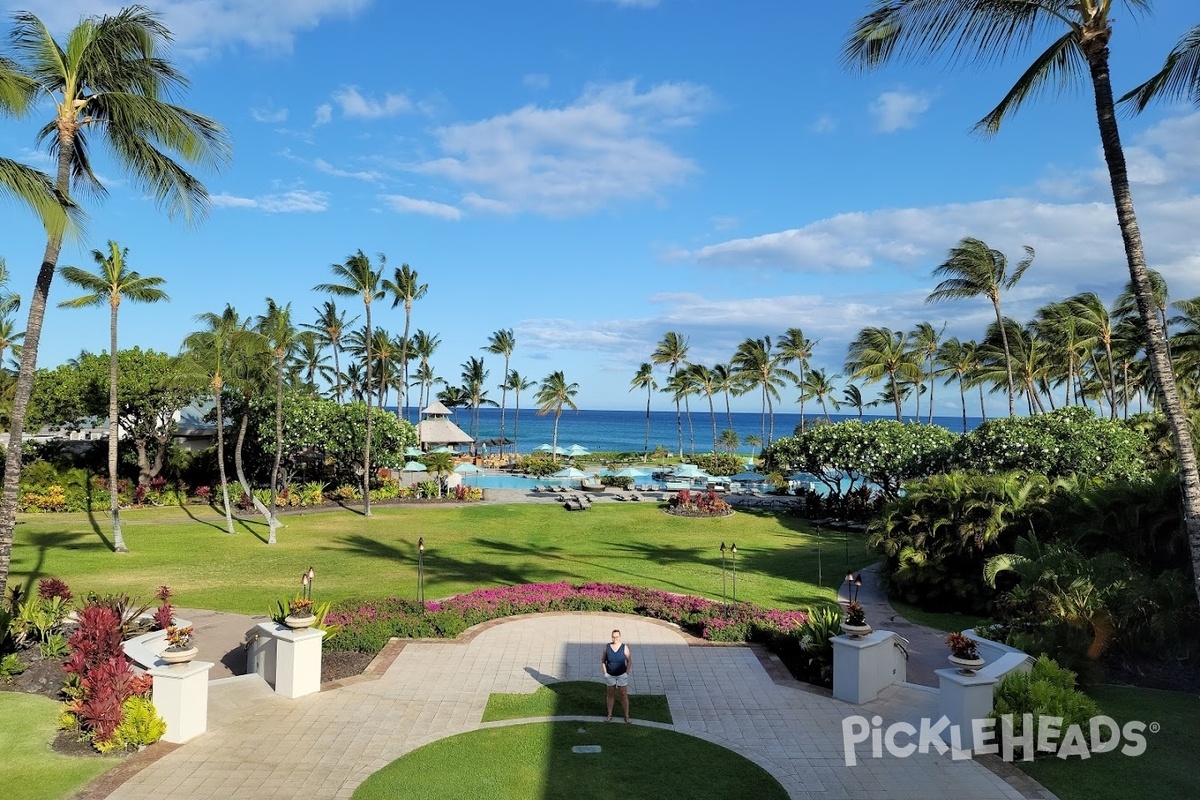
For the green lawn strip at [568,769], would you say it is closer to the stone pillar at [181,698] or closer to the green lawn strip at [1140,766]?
the stone pillar at [181,698]

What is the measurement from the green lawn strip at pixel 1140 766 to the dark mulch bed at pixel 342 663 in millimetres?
10792

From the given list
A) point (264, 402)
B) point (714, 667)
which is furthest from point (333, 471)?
point (714, 667)

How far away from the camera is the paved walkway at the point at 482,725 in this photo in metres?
8.67

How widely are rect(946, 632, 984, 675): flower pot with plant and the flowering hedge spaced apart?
14.0ft

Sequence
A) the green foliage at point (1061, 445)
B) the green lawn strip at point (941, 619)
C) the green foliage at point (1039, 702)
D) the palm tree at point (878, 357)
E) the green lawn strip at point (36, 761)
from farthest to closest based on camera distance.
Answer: the palm tree at point (878, 357)
the green foliage at point (1061, 445)
the green lawn strip at point (941, 619)
the green foliage at point (1039, 702)
the green lawn strip at point (36, 761)

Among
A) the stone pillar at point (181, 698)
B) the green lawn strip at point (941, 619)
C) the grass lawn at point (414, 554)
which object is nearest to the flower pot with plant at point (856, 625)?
the green lawn strip at point (941, 619)

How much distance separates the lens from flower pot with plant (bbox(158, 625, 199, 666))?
9.80 m

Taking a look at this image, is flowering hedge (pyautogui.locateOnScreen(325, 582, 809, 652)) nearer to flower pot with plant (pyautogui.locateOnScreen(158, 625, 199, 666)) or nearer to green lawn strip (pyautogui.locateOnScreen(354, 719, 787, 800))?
flower pot with plant (pyautogui.locateOnScreen(158, 625, 199, 666))

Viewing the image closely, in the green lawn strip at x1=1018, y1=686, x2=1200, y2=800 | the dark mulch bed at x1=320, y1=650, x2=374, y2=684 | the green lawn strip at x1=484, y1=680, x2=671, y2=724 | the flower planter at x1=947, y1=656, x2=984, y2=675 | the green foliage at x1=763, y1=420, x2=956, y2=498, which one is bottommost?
the green lawn strip at x1=484, y1=680, x2=671, y2=724

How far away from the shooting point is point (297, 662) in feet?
37.4

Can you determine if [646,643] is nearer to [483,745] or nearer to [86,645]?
[483,745]

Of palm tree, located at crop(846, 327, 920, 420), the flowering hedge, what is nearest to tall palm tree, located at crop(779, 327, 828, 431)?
palm tree, located at crop(846, 327, 920, 420)

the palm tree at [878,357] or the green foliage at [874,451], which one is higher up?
the palm tree at [878,357]

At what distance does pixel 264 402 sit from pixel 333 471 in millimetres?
6535
